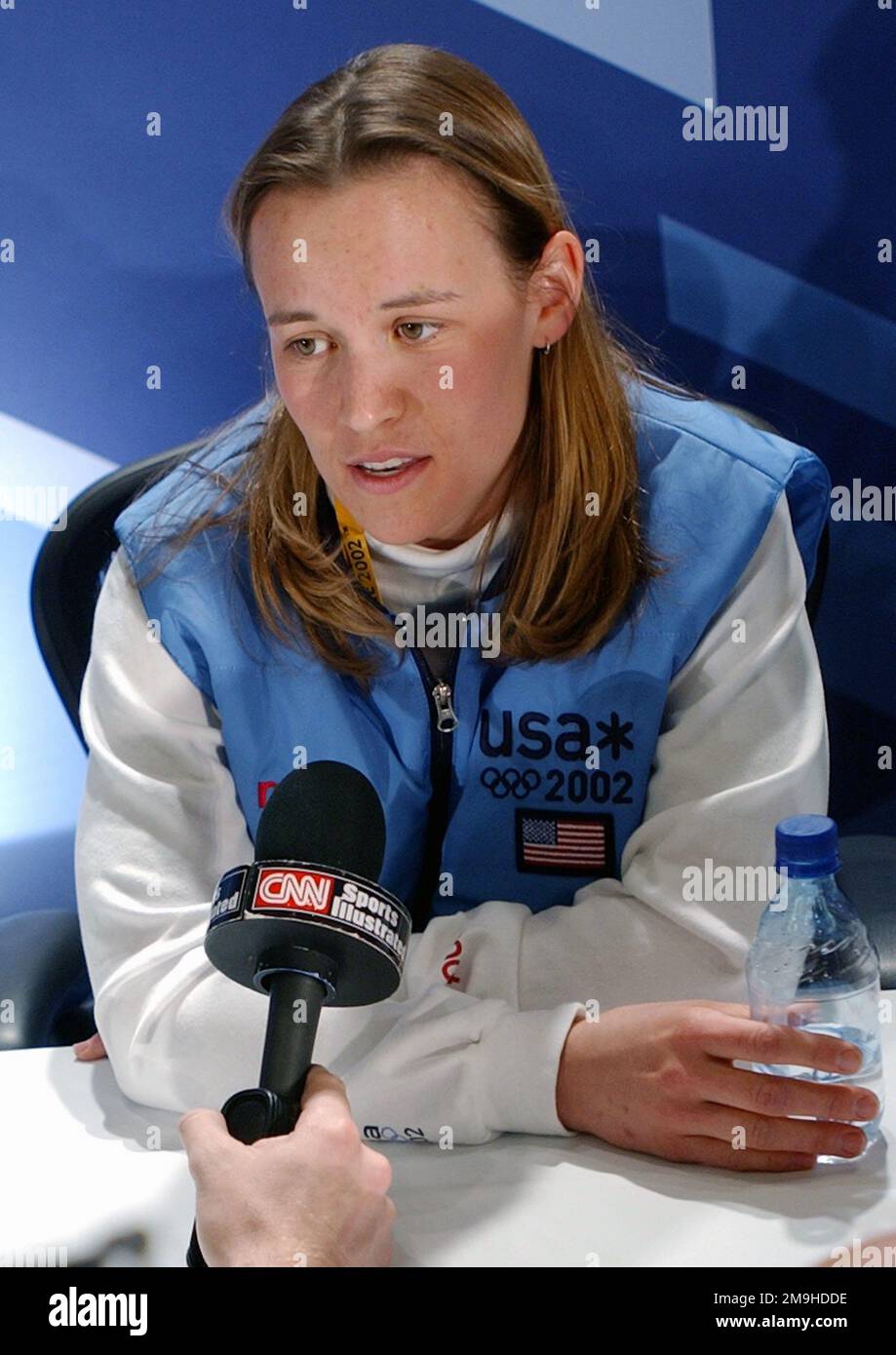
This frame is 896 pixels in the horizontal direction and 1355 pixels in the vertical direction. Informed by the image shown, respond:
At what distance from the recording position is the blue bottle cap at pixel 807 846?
3.23ft

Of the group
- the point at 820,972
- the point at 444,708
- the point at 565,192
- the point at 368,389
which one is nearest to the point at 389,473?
the point at 368,389

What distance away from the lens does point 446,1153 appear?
43.2 inches

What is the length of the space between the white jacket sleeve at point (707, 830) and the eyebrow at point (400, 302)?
1.11 feet

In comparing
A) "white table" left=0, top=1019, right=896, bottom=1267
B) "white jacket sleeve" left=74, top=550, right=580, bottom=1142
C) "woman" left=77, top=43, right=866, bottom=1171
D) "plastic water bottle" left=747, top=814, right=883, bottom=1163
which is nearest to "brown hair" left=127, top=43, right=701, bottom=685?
"woman" left=77, top=43, right=866, bottom=1171

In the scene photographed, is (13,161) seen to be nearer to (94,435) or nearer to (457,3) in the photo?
(94,435)

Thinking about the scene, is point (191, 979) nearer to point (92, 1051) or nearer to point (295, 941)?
point (92, 1051)

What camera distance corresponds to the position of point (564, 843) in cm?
139

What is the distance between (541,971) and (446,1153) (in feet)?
0.55

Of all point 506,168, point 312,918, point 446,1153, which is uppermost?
point 506,168

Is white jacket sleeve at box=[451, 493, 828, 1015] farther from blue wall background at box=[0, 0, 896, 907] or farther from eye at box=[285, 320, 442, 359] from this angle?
blue wall background at box=[0, 0, 896, 907]

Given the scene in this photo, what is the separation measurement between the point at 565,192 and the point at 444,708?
26.2 inches

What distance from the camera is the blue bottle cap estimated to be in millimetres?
985

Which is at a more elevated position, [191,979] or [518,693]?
[518,693]

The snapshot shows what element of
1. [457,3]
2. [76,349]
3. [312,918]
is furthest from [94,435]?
[312,918]
